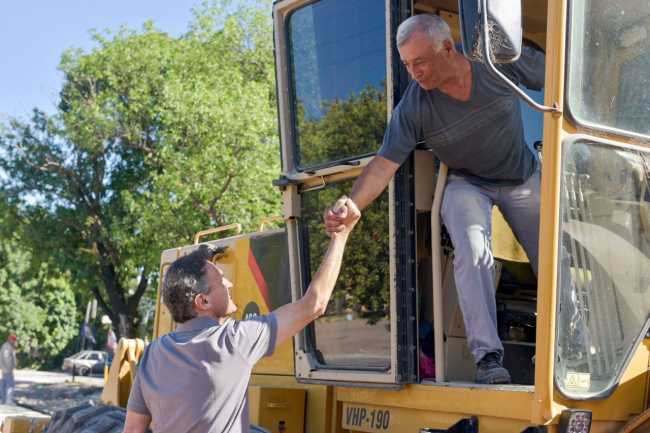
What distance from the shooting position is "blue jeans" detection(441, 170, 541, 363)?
3.36 m

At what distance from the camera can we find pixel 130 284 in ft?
85.3

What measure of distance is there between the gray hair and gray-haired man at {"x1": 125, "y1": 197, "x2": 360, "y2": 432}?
106cm

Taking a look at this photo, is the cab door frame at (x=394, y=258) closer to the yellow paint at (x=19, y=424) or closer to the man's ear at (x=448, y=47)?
the man's ear at (x=448, y=47)

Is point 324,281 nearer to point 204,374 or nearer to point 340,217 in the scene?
point 340,217

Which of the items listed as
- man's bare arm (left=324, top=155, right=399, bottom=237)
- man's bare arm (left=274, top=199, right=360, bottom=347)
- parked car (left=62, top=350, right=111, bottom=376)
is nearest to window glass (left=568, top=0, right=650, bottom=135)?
man's bare arm (left=324, top=155, right=399, bottom=237)

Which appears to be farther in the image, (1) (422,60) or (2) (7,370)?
(2) (7,370)

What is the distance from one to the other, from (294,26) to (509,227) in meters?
1.57

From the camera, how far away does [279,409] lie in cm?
450

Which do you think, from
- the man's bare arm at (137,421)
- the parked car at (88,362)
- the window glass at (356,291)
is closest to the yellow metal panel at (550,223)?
the window glass at (356,291)

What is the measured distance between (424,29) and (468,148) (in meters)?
0.58

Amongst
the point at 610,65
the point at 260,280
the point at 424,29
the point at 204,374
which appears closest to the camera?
the point at 204,374

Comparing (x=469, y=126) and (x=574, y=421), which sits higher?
(x=469, y=126)

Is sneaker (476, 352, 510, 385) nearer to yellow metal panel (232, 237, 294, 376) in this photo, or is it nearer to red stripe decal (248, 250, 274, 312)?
yellow metal panel (232, 237, 294, 376)

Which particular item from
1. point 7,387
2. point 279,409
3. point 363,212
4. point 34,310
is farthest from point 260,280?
point 34,310
